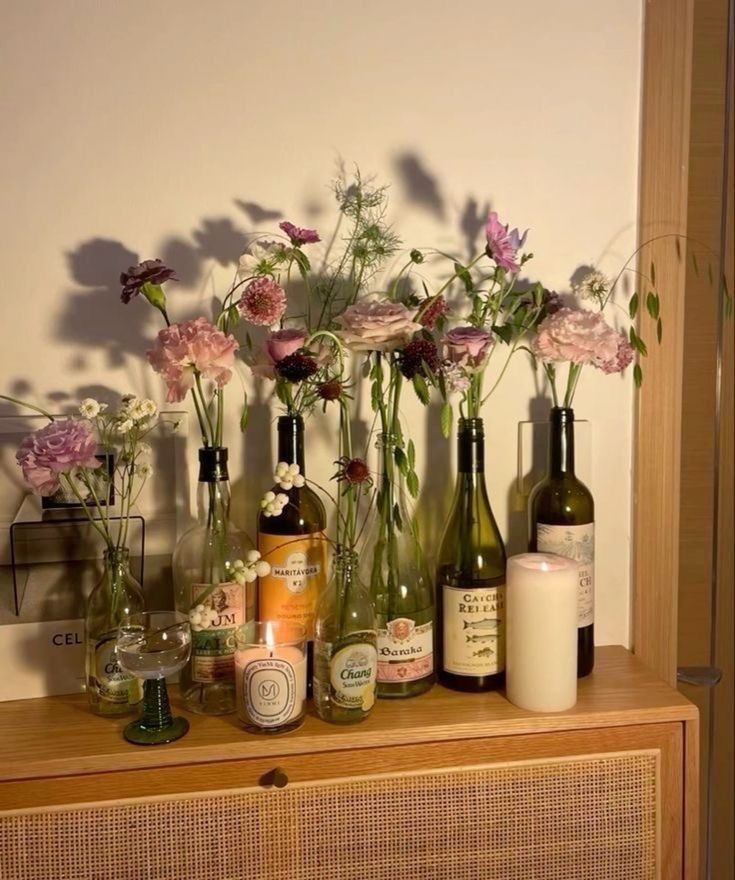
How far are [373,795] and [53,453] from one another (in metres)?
0.51

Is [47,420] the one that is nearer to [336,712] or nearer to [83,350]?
[83,350]

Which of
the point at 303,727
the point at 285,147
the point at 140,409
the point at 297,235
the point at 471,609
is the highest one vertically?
the point at 285,147

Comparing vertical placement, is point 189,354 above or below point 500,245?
below

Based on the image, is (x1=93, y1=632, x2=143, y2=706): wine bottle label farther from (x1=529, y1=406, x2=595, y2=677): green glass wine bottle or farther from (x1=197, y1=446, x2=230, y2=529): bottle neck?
(x1=529, y1=406, x2=595, y2=677): green glass wine bottle

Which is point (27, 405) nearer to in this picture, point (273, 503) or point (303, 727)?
point (273, 503)

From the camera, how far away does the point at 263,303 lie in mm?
886

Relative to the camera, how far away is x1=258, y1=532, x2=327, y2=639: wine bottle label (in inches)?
37.3

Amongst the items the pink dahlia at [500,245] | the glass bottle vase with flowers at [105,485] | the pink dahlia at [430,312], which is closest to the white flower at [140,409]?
the glass bottle vase with flowers at [105,485]

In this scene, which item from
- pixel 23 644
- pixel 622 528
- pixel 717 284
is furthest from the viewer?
pixel 717 284

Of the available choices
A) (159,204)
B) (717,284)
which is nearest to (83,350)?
(159,204)

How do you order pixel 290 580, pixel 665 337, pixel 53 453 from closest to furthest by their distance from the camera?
1. pixel 53 453
2. pixel 290 580
3. pixel 665 337

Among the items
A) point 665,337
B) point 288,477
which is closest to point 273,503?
point 288,477

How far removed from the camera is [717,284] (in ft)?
4.23

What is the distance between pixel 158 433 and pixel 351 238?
362mm
